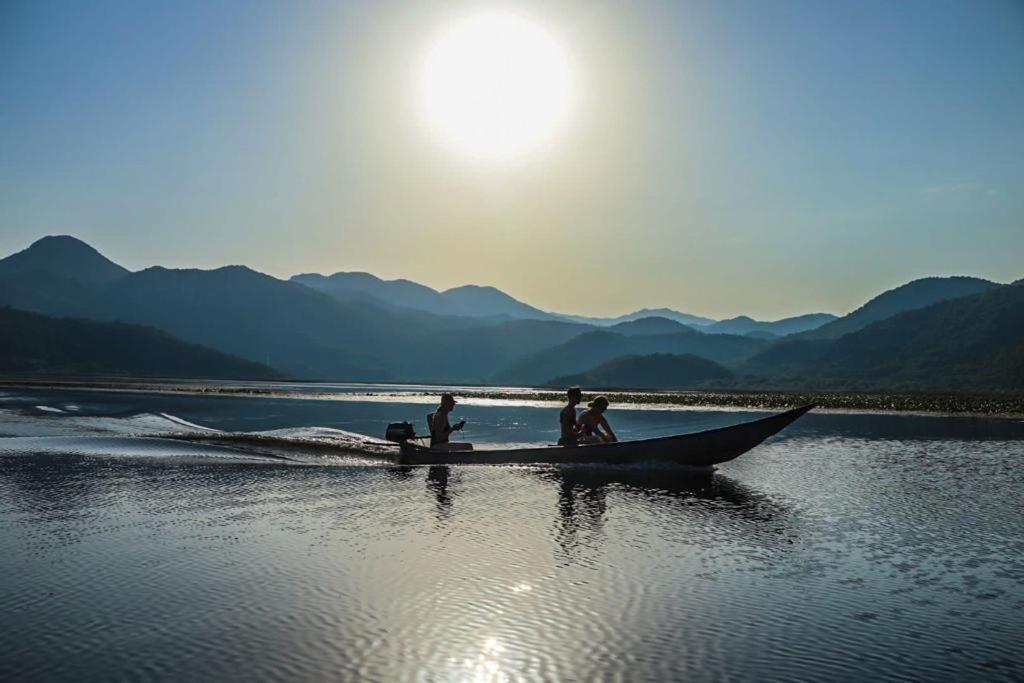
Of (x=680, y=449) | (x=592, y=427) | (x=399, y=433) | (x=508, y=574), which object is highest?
(x=592, y=427)

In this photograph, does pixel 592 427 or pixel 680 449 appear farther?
pixel 592 427

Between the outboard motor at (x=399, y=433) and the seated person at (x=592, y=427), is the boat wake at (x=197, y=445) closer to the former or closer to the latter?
the outboard motor at (x=399, y=433)

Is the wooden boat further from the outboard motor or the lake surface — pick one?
the outboard motor

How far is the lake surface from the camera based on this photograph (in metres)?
11.0

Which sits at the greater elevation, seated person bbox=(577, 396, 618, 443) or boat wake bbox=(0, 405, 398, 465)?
seated person bbox=(577, 396, 618, 443)

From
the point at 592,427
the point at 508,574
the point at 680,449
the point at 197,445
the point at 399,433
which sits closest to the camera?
the point at 508,574

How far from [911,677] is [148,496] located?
75.9 feet

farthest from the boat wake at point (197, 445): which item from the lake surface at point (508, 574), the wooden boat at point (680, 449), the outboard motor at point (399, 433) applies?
the wooden boat at point (680, 449)

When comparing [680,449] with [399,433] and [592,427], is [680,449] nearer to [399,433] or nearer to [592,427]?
[592,427]

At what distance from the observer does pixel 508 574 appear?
15.8 m

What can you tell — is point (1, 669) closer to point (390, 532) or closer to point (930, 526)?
point (390, 532)

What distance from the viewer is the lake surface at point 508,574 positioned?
434 inches

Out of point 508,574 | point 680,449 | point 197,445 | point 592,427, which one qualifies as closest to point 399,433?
point 592,427

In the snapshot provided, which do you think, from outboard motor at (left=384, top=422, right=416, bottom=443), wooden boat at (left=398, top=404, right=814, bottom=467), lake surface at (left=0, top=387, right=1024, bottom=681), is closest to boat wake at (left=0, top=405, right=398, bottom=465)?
outboard motor at (left=384, top=422, right=416, bottom=443)
